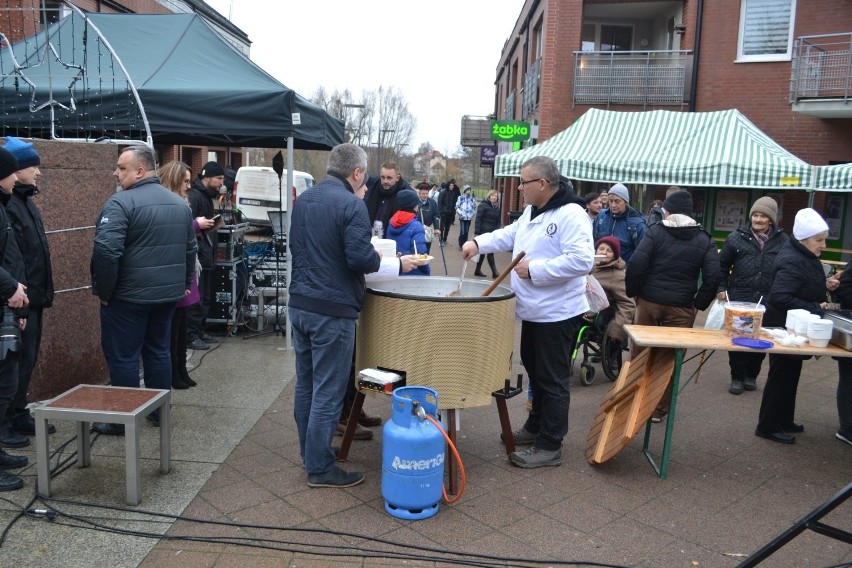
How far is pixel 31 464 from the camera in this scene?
4.55 m

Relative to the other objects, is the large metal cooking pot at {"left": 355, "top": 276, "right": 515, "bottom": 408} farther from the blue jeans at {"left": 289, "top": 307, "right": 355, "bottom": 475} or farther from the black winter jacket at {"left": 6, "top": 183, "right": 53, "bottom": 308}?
the black winter jacket at {"left": 6, "top": 183, "right": 53, "bottom": 308}

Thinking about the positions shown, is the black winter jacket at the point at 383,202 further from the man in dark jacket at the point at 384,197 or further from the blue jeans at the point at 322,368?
the blue jeans at the point at 322,368

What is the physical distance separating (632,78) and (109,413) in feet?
52.9

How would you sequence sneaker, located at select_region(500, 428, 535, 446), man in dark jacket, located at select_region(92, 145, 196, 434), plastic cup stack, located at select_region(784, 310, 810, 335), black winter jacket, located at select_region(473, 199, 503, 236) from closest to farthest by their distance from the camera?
man in dark jacket, located at select_region(92, 145, 196, 434)
plastic cup stack, located at select_region(784, 310, 810, 335)
sneaker, located at select_region(500, 428, 535, 446)
black winter jacket, located at select_region(473, 199, 503, 236)

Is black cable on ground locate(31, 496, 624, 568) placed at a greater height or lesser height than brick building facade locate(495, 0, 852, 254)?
lesser

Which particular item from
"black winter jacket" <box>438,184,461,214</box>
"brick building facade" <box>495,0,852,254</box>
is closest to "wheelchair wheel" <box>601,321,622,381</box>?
"brick building facade" <box>495,0,852,254</box>

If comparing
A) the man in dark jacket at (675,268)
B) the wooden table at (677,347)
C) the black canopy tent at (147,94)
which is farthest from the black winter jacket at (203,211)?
the wooden table at (677,347)

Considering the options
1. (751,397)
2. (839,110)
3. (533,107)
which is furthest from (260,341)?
(533,107)

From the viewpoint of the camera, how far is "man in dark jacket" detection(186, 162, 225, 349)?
7586mm

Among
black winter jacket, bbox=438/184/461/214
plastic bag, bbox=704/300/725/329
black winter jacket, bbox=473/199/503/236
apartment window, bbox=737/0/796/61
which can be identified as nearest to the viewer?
plastic bag, bbox=704/300/725/329

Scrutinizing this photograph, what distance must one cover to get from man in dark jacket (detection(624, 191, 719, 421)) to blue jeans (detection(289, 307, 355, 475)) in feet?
9.24

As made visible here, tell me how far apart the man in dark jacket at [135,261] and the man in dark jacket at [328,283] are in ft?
3.70

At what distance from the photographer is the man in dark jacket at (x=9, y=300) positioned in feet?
13.7

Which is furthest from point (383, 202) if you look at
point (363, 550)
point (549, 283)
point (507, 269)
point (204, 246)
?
point (363, 550)
